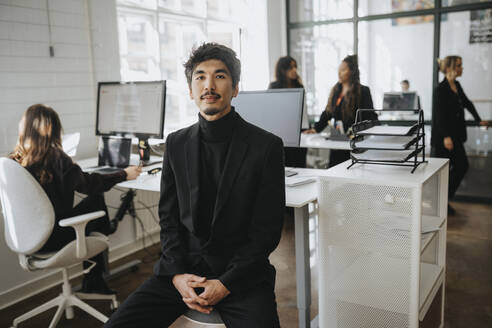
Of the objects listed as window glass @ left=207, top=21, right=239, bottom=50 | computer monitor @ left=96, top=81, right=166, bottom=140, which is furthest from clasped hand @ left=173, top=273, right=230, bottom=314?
window glass @ left=207, top=21, right=239, bottom=50

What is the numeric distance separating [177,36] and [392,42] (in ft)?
7.68

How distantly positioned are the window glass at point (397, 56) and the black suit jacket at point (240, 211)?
377 centimetres

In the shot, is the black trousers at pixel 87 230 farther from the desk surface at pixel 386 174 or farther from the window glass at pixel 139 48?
the window glass at pixel 139 48

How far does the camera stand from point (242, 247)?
5.42 ft

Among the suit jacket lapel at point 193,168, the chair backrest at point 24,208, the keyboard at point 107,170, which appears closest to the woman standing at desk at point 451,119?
the keyboard at point 107,170

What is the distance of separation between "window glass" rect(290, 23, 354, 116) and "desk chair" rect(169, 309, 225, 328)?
4233 millimetres

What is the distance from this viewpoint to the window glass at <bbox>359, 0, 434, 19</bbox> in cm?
487

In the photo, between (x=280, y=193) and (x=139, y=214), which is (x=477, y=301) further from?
(x=139, y=214)

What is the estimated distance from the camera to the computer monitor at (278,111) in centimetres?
245

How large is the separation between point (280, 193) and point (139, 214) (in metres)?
2.21

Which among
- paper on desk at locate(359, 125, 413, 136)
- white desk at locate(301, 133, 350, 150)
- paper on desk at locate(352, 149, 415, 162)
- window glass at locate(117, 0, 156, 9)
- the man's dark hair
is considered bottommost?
white desk at locate(301, 133, 350, 150)

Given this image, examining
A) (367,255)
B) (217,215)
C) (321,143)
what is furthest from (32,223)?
(321,143)

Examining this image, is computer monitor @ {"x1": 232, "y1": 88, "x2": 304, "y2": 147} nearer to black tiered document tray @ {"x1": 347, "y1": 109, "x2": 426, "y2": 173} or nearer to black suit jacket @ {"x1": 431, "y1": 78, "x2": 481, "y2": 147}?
black tiered document tray @ {"x1": 347, "y1": 109, "x2": 426, "y2": 173}

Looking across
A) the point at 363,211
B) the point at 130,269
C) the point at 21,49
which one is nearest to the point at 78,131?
the point at 21,49
